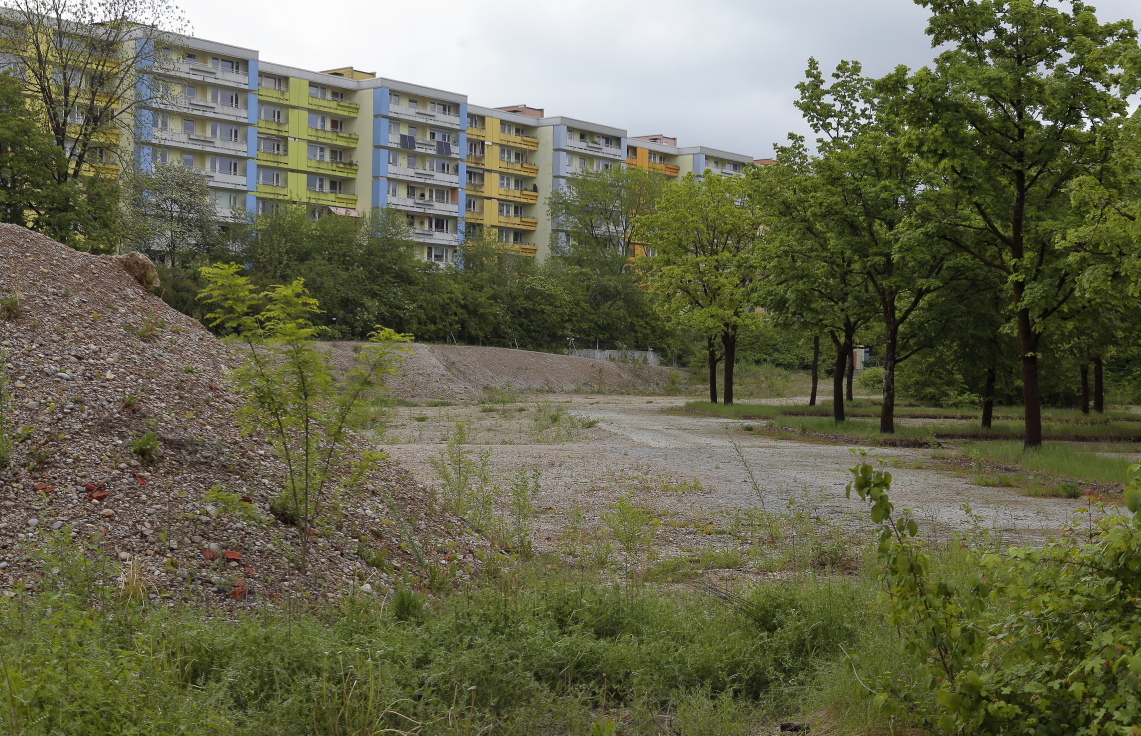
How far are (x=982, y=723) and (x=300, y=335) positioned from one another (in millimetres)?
4623

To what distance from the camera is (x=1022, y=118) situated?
18141 millimetres

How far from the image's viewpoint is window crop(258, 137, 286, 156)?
70.1 m

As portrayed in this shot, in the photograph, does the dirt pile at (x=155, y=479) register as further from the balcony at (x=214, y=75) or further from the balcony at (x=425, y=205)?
the balcony at (x=425, y=205)

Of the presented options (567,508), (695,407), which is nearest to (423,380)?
(695,407)

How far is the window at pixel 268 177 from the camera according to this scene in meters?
69.6

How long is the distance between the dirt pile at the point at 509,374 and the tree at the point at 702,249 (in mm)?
12119

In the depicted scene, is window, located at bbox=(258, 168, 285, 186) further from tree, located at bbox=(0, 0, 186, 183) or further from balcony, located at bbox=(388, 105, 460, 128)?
tree, located at bbox=(0, 0, 186, 183)

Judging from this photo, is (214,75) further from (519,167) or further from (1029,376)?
(1029,376)

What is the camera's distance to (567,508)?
11656mm

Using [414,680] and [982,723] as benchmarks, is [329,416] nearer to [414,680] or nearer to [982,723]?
[414,680]

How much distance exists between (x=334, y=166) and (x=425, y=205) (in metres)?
8.48

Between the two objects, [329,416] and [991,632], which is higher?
[329,416]

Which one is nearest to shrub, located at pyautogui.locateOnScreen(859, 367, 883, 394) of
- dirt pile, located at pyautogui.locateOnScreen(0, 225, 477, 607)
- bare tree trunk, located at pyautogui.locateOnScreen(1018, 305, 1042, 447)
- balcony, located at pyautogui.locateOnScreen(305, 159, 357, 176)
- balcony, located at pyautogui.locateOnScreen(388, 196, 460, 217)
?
bare tree trunk, located at pyautogui.locateOnScreen(1018, 305, 1042, 447)

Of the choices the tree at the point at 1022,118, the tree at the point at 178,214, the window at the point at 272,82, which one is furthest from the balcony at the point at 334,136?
the tree at the point at 1022,118
